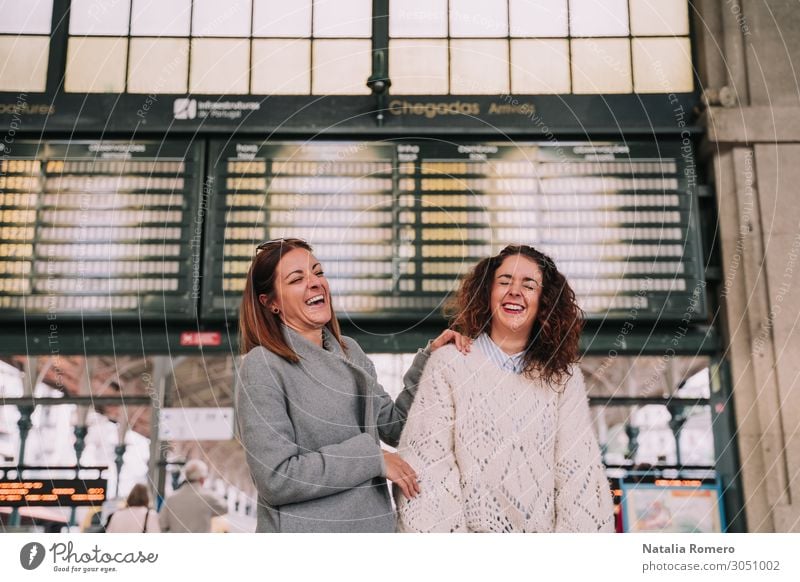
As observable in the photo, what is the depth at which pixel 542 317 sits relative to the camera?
1.49 m

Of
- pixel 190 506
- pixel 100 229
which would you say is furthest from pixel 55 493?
pixel 100 229

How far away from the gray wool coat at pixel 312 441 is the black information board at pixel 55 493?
0.93 meters

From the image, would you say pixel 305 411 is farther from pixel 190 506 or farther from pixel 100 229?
pixel 100 229

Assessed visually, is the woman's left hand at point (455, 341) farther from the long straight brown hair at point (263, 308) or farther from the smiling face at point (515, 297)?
the long straight brown hair at point (263, 308)

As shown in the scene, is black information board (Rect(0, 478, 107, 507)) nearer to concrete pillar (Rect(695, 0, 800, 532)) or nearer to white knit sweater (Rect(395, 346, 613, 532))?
white knit sweater (Rect(395, 346, 613, 532))

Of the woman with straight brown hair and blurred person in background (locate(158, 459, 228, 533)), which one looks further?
blurred person in background (locate(158, 459, 228, 533))

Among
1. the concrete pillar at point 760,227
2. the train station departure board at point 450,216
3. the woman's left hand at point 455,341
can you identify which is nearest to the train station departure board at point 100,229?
the train station departure board at point 450,216

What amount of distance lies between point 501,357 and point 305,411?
12.9 inches

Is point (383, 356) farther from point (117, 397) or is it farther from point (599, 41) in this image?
point (599, 41)

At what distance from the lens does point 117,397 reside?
2297 millimetres

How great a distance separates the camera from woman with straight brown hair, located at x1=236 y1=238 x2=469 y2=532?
4.24 feet

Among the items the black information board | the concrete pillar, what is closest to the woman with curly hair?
the concrete pillar
